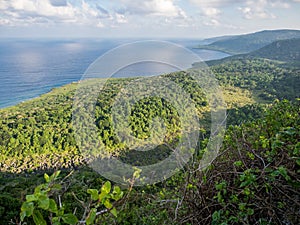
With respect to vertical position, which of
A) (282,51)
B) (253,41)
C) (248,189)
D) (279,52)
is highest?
(253,41)

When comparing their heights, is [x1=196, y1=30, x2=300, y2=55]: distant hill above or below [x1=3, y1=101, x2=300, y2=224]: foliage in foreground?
above

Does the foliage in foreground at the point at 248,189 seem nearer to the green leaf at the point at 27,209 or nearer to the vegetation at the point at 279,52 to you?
the green leaf at the point at 27,209

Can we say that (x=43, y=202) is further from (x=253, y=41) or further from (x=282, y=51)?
(x=253, y=41)

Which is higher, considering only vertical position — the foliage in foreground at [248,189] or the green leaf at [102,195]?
the green leaf at [102,195]

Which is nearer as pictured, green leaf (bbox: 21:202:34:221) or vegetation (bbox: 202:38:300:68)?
green leaf (bbox: 21:202:34:221)

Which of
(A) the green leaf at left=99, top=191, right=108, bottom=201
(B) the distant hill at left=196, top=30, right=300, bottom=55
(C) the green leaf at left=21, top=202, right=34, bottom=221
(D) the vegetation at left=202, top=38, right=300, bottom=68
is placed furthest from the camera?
(B) the distant hill at left=196, top=30, right=300, bottom=55

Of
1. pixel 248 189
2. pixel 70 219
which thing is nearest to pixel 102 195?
pixel 70 219

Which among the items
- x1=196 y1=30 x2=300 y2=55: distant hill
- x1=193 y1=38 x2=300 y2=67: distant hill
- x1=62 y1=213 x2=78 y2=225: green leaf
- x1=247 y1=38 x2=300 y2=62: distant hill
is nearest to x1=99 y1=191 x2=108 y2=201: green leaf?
x1=62 y1=213 x2=78 y2=225: green leaf

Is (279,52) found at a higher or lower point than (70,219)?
higher

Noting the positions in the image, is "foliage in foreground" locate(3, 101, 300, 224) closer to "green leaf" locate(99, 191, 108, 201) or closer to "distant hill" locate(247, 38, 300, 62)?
"green leaf" locate(99, 191, 108, 201)

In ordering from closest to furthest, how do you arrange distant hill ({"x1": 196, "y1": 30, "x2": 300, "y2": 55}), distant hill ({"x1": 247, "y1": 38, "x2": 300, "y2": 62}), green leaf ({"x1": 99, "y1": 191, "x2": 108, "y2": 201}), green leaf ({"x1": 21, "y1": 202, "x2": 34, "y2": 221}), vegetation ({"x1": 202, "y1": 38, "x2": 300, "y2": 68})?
1. green leaf ({"x1": 21, "y1": 202, "x2": 34, "y2": 221})
2. green leaf ({"x1": 99, "y1": 191, "x2": 108, "y2": 201})
3. vegetation ({"x1": 202, "y1": 38, "x2": 300, "y2": 68})
4. distant hill ({"x1": 247, "y1": 38, "x2": 300, "y2": 62})
5. distant hill ({"x1": 196, "y1": 30, "x2": 300, "y2": 55})

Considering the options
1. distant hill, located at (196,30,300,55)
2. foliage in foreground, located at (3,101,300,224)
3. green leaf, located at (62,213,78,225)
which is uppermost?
distant hill, located at (196,30,300,55)

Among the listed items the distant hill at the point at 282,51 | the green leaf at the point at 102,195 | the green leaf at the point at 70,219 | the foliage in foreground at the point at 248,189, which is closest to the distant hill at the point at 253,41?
the distant hill at the point at 282,51
